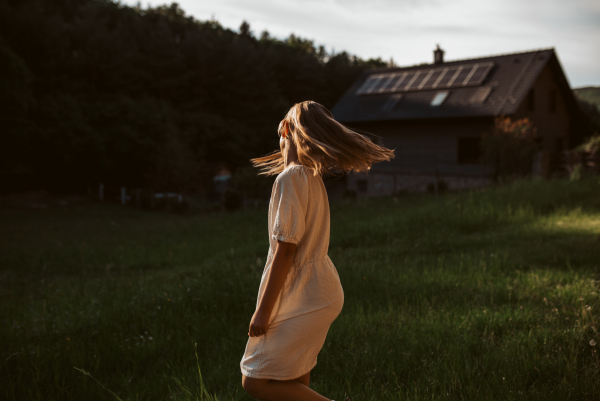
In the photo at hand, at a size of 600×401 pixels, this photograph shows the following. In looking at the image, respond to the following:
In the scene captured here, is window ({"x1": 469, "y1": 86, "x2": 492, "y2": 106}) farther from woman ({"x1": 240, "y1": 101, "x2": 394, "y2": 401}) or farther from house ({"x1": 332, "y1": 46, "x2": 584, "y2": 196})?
woman ({"x1": 240, "y1": 101, "x2": 394, "y2": 401})

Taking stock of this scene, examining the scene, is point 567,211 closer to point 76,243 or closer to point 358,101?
point 76,243

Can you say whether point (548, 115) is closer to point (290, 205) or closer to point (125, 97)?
point (125, 97)

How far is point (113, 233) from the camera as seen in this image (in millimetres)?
14609

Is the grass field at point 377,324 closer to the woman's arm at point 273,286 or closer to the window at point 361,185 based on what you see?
the woman's arm at point 273,286

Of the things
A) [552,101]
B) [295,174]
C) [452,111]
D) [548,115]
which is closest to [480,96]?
[452,111]

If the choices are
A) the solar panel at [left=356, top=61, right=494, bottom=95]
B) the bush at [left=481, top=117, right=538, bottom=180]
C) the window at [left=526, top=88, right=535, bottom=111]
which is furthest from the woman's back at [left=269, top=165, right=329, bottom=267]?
the window at [left=526, top=88, right=535, bottom=111]

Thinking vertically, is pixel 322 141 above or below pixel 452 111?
below

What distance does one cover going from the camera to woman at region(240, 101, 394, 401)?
2102mm

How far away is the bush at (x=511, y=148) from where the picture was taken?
1808 centimetres

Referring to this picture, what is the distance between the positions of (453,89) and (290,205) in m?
26.1

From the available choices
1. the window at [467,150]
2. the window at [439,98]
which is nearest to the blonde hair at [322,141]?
the window at [467,150]

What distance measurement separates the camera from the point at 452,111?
80.3ft

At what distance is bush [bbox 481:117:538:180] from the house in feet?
12.9

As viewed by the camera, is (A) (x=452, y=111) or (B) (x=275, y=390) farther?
(A) (x=452, y=111)
